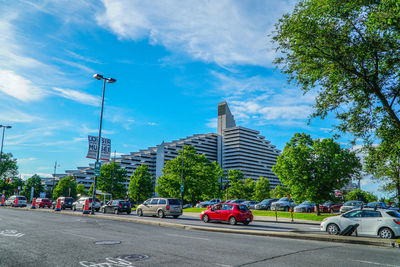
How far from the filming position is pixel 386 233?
515 inches

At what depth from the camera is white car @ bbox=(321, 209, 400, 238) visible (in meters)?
13.0

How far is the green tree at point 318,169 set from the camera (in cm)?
3008

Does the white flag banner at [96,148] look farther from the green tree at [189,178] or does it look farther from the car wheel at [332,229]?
the green tree at [189,178]

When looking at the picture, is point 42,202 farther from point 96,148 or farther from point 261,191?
point 261,191

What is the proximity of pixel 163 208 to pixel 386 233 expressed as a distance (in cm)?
1777

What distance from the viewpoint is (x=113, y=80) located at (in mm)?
27203

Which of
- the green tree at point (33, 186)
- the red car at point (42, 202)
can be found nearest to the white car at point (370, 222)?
the red car at point (42, 202)

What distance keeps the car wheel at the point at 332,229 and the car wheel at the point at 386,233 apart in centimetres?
188

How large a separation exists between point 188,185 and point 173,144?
11150cm

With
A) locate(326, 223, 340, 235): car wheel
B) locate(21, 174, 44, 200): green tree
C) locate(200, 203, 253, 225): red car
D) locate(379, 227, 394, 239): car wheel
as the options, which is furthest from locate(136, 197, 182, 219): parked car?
locate(21, 174, 44, 200): green tree

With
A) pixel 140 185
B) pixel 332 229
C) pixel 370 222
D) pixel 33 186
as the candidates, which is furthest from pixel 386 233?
pixel 33 186

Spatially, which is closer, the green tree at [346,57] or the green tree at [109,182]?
the green tree at [346,57]

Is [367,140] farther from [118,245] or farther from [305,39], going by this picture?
[118,245]

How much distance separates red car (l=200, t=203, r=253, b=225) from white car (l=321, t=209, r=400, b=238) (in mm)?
6757
